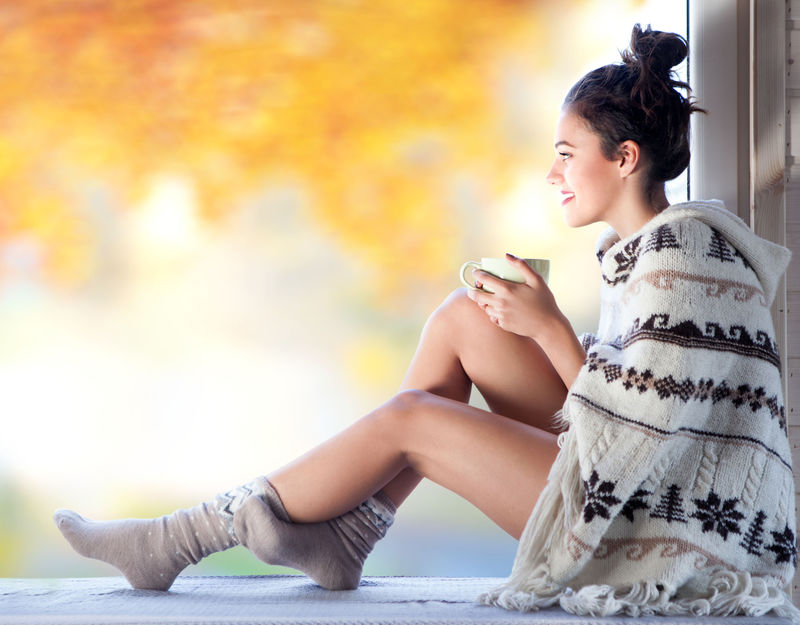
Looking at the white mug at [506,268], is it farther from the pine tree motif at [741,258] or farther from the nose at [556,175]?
the pine tree motif at [741,258]

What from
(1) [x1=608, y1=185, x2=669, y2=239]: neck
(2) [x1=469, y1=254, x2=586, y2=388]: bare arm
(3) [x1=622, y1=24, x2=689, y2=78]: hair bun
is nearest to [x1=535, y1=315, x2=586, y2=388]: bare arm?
(2) [x1=469, y1=254, x2=586, y2=388]: bare arm

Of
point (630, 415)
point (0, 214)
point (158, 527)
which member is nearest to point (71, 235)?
point (0, 214)

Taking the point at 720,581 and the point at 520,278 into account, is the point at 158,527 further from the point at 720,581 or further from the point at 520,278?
the point at 720,581

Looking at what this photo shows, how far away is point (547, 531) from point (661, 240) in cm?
43

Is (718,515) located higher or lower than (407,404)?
lower

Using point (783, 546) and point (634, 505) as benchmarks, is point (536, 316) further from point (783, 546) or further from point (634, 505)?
point (783, 546)

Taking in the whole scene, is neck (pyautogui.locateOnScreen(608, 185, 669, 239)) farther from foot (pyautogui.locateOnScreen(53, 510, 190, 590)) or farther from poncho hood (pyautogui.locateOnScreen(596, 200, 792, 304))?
foot (pyautogui.locateOnScreen(53, 510, 190, 590))

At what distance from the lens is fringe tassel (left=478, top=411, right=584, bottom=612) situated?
1052mm

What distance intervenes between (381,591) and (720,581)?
49cm

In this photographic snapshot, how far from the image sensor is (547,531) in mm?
1073

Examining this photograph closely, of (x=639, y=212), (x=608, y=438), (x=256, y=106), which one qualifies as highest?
(x=256, y=106)

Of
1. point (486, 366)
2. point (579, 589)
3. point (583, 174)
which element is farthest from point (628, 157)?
point (579, 589)

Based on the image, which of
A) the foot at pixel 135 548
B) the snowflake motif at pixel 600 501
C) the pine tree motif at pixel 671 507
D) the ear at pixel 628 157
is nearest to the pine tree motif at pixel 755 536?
the pine tree motif at pixel 671 507

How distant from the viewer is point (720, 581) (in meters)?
1.05
